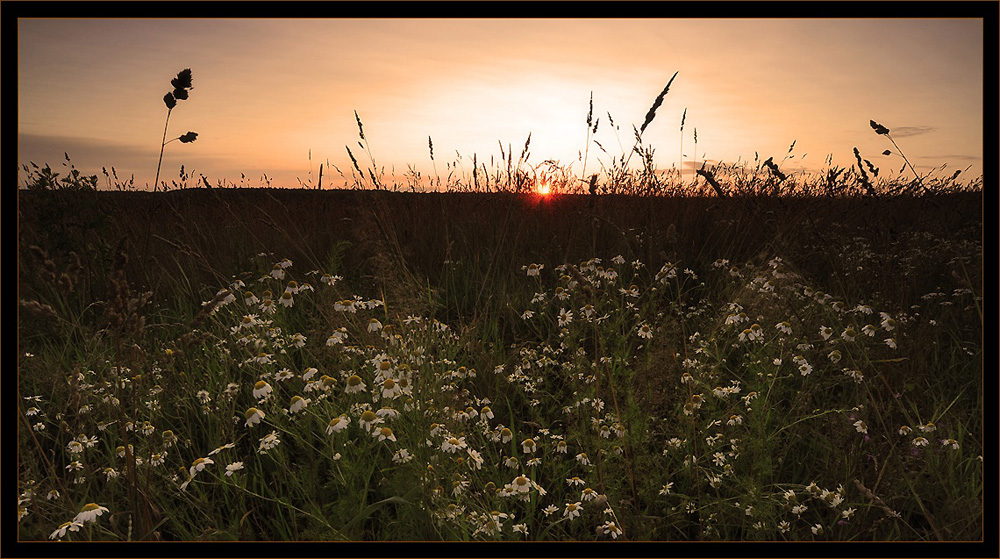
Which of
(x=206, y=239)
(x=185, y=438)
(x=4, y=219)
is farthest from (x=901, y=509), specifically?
(x=206, y=239)

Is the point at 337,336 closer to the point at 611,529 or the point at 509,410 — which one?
the point at 509,410

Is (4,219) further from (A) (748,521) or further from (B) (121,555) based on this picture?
(A) (748,521)

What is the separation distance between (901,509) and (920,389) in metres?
0.81

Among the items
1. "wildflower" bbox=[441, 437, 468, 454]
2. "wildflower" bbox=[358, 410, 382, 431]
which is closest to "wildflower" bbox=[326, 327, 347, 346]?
"wildflower" bbox=[358, 410, 382, 431]

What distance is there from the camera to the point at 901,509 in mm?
1837

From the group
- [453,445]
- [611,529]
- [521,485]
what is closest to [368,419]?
[453,445]

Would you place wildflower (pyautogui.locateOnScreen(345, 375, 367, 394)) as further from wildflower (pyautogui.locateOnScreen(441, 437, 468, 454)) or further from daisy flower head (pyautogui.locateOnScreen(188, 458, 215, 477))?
daisy flower head (pyautogui.locateOnScreen(188, 458, 215, 477))

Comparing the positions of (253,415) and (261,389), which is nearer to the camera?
(253,415)

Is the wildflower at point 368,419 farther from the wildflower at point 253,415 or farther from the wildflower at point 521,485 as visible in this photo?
the wildflower at point 521,485

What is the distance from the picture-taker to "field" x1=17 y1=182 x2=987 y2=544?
5.61ft

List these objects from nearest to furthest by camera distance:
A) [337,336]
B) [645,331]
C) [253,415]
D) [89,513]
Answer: [89,513]
[253,415]
[337,336]
[645,331]

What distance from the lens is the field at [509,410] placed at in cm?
171

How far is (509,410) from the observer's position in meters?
2.37

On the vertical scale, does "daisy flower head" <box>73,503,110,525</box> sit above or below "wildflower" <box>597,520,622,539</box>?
above
